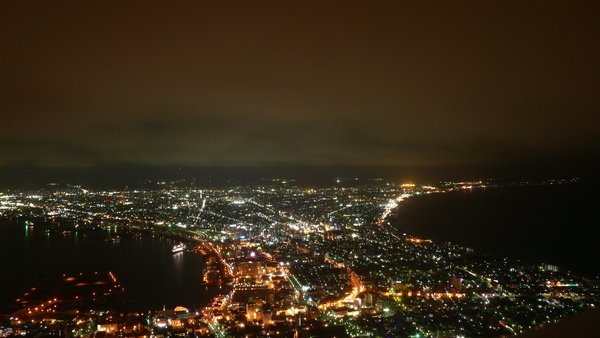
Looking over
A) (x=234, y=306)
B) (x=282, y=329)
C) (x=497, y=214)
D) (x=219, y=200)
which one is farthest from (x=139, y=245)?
(x=497, y=214)

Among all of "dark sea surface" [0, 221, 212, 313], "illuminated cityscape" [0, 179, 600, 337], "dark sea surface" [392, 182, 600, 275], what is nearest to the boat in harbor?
"illuminated cityscape" [0, 179, 600, 337]

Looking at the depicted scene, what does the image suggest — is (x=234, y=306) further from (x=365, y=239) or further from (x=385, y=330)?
(x=365, y=239)

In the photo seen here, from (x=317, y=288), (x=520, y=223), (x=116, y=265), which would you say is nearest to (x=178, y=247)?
(x=116, y=265)

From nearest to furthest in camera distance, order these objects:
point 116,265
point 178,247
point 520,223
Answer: point 116,265 < point 178,247 < point 520,223

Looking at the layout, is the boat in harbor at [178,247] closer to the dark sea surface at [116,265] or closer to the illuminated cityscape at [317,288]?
the illuminated cityscape at [317,288]

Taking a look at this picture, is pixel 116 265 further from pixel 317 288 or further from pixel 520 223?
pixel 520 223

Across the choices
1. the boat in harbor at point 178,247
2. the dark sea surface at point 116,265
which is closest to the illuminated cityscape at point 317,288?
the boat in harbor at point 178,247
